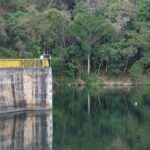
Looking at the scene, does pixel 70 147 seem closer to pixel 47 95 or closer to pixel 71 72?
pixel 47 95

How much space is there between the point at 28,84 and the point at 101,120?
21.6ft

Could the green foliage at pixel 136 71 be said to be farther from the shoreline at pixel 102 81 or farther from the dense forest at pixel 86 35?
the shoreline at pixel 102 81

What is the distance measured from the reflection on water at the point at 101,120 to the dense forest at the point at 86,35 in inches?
532

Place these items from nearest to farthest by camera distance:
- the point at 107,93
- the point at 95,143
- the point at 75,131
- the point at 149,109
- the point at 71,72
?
the point at 95,143 → the point at 75,131 → the point at 149,109 → the point at 107,93 → the point at 71,72

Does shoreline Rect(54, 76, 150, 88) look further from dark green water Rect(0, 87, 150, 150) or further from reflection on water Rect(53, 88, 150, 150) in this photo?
dark green water Rect(0, 87, 150, 150)

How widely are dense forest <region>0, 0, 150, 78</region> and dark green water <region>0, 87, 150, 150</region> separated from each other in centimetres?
2175

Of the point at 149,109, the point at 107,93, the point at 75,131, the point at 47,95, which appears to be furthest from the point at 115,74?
the point at 75,131

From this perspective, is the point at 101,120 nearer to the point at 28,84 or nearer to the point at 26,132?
the point at 28,84

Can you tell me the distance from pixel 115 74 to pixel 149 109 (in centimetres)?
3408

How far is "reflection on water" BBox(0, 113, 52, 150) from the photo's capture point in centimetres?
3086

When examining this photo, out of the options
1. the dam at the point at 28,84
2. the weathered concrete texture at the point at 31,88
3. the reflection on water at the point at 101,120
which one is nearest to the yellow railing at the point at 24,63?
the dam at the point at 28,84

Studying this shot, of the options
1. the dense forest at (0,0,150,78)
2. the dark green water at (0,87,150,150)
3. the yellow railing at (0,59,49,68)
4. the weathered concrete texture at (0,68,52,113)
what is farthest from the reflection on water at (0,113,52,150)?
the dense forest at (0,0,150,78)

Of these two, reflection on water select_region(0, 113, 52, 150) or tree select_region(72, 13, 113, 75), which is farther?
tree select_region(72, 13, 113, 75)

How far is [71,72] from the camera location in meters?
84.1
